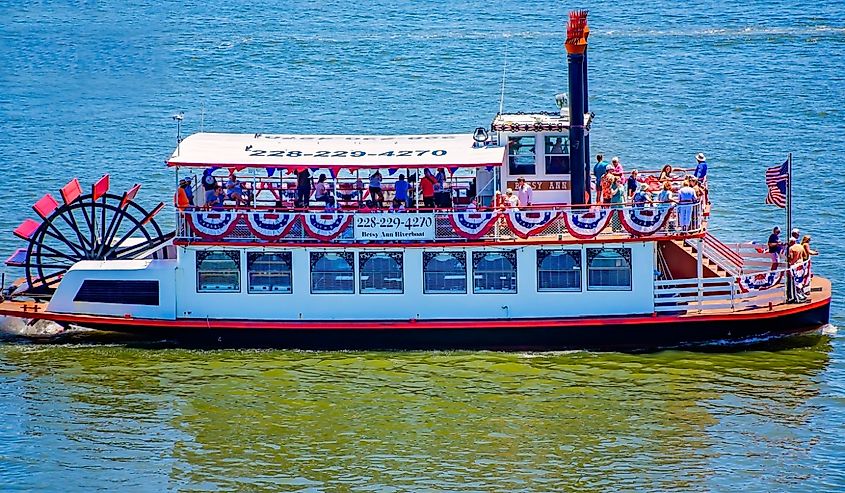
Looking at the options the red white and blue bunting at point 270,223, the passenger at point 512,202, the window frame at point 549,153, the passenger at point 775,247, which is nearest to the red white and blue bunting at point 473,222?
the passenger at point 512,202

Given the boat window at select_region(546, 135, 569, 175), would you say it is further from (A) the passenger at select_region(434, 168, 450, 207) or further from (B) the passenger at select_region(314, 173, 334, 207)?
(B) the passenger at select_region(314, 173, 334, 207)

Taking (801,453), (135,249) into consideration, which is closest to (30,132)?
(135,249)

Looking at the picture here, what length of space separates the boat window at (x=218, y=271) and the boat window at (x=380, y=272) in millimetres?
2802

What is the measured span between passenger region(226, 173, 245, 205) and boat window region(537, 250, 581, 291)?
6.87 m

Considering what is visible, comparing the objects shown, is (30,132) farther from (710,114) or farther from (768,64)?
(768,64)

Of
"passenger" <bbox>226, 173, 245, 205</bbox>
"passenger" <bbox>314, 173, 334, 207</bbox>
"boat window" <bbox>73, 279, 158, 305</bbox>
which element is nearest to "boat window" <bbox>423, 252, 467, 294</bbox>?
"passenger" <bbox>314, 173, 334, 207</bbox>

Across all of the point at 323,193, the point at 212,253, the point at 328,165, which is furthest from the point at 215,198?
the point at 328,165

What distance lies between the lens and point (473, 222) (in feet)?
106

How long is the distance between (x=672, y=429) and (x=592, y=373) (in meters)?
3.13

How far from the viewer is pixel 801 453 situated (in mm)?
28109

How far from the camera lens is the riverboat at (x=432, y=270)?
3250cm

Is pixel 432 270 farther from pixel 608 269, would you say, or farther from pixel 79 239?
pixel 79 239

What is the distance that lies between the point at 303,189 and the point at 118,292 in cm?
476

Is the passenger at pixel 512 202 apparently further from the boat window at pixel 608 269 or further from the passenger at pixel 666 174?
the passenger at pixel 666 174
